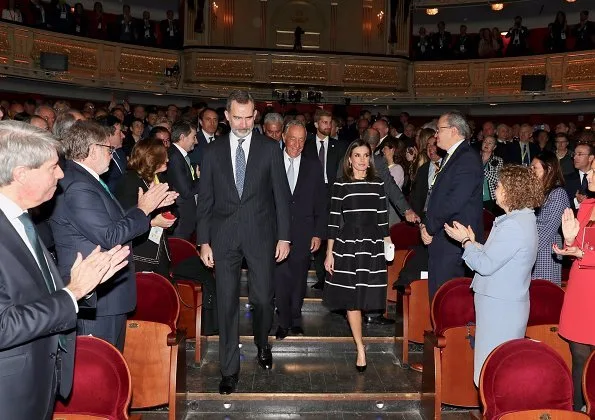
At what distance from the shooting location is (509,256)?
2.88 metres

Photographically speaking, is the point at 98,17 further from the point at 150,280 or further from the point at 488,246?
the point at 488,246

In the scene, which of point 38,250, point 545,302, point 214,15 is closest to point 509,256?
point 545,302

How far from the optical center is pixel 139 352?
346 cm

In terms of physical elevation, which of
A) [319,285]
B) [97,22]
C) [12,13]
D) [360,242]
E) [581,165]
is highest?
[97,22]

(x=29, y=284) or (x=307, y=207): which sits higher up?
(x=307, y=207)

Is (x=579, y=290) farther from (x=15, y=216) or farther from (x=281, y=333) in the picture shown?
(x=15, y=216)

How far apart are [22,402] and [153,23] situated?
1505cm

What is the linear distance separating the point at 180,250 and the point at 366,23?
13.5m

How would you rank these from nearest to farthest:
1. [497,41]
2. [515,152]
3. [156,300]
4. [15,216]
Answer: [15,216] → [156,300] → [515,152] → [497,41]

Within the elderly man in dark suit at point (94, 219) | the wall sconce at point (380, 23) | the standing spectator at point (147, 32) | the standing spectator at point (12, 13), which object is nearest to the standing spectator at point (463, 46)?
the wall sconce at point (380, 23)

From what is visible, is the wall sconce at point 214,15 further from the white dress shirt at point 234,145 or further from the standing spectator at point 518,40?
the white dress shirt at point 234,145

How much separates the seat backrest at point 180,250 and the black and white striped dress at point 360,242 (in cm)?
119

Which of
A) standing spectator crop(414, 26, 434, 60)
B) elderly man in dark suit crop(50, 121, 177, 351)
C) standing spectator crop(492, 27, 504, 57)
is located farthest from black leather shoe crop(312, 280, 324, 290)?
standing spectator crop(492, 27, 504, 57)

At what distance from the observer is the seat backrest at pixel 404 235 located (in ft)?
18.3
